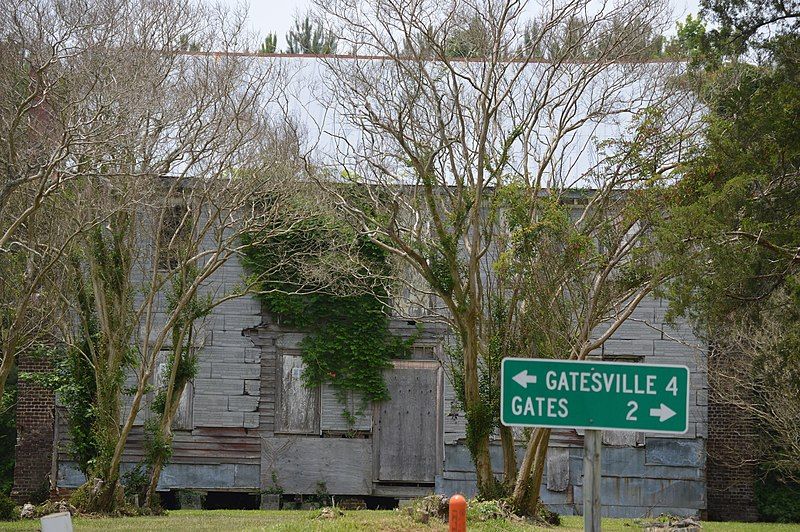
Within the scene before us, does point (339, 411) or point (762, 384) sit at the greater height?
point (762, 384)

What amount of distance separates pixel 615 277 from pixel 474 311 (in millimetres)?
2671

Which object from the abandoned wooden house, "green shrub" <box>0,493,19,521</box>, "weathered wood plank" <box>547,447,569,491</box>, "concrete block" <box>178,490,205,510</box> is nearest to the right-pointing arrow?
"green shrub" <box>0,493,19,521</box>

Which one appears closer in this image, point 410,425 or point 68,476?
point 68,476

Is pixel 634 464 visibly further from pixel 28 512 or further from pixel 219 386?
pixel 28 512

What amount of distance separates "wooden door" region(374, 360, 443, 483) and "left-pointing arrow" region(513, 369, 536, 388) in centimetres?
2010

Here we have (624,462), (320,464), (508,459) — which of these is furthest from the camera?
(320,464)

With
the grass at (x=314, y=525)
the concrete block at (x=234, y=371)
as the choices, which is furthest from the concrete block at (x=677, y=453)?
the concrete block at (x=234, y=371)

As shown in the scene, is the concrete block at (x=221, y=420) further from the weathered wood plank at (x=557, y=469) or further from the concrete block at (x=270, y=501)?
the weathered wood plank at (x=557, y=469)

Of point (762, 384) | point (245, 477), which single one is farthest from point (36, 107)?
point (762, 384)

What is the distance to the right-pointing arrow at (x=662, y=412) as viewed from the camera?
5.46 meters

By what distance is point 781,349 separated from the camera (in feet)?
50.5

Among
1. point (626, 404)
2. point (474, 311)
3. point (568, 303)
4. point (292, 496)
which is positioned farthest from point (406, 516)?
point (292, 496)

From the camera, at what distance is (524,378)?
5.57m

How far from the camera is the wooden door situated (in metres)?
25.3
